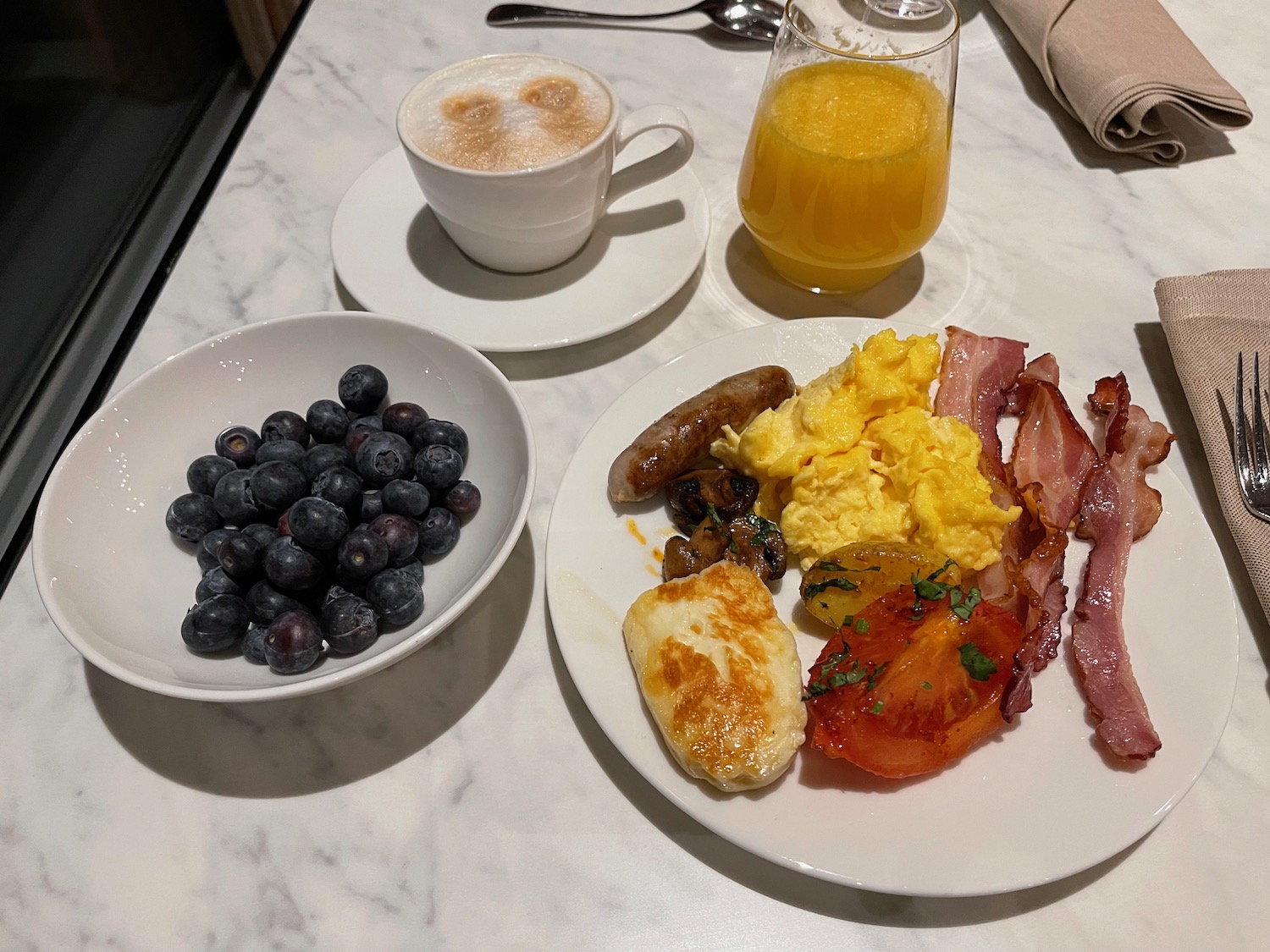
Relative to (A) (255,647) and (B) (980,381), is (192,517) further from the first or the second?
(B) (980,381)

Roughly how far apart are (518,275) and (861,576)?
2.97 feet

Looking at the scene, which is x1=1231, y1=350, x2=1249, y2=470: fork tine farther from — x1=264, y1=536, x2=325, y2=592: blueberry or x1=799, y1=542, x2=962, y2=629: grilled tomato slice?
x1=264, y1=536, x2=325, y2=592: blueberry

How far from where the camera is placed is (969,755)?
1.06 meters

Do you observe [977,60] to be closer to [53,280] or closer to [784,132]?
[784,132]

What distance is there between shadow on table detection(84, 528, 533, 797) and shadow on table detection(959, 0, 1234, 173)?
1.81 meters

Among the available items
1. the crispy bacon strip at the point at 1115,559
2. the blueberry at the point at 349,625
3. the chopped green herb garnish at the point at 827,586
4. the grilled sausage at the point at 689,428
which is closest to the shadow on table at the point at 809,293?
the grilled sausage at the point at 689,428

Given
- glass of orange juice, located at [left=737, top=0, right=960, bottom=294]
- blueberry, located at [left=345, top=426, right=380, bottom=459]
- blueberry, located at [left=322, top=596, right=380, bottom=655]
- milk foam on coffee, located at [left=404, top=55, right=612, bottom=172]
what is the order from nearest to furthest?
1. blueberry, located at [left=322, top=596, right=380, bottom=655]
2. blueberry, located at [left=345, top=426, right=380, bottom=459]
3. glass of orange juice, located at [left=737, top=0, right=960, bottom=294]
4. milk foam on coffee, located at [left=404, top=55, right=612, bottom=172]

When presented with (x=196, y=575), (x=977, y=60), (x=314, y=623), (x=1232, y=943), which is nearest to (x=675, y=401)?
(x=314, y=623)

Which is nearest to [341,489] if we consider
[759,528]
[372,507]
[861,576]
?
[372,507]

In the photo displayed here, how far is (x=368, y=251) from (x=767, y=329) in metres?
0.80

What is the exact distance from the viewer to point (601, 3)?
2.41 metres

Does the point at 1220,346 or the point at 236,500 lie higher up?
the point at 236,500

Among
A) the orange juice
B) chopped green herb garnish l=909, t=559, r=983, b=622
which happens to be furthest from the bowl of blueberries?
the orange juice

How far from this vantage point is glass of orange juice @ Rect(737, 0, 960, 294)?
54.9 inches
